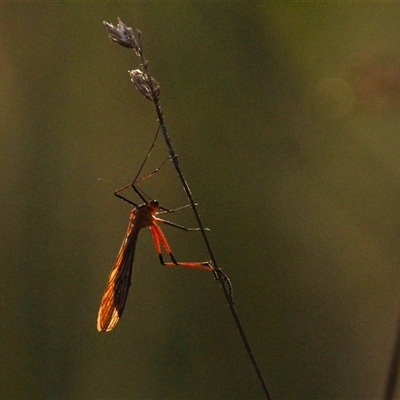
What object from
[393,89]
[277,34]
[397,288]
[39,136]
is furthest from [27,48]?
[397,288]

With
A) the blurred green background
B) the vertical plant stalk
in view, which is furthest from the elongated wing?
the vertical plant stalk

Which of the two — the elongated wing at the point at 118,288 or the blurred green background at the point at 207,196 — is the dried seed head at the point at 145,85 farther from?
the blurred green background at the point at 207,196

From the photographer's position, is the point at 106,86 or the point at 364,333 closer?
the point at 364,333

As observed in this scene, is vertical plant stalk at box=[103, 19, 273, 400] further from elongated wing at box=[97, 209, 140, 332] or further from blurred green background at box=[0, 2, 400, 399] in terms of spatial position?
blurred green background at box=[0, 2, 400, 399]

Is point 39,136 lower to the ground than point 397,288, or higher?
higher

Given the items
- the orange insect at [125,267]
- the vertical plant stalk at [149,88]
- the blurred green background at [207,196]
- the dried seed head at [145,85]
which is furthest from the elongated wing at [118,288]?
the dried seed head at [145,85]

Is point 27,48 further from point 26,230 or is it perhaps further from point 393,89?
point 393,89

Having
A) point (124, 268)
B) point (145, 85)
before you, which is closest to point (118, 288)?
point (124, 268)
